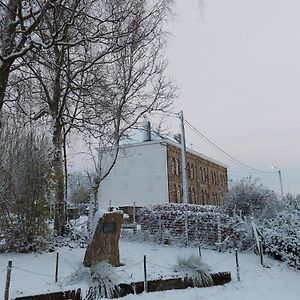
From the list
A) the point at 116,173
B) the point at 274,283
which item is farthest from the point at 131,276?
the point at 116,173

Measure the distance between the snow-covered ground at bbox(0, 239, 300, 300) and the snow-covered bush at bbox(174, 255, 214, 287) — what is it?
8.4 inches

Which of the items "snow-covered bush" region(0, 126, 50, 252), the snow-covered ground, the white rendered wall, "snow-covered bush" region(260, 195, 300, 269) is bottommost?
the snow-covered ground

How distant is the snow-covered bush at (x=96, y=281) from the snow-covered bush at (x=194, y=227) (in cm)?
639

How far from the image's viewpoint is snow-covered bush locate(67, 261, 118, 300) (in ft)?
25.0

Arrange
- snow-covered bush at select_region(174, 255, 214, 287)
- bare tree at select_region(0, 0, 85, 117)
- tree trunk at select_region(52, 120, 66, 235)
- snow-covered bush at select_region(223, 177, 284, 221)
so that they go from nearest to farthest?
snow-covered bush at select_region(174, 255, 214, 287)
bare tree at select_region(0, 0, 85, 117)
tree trunk at select_region(52, 120, 66, 235)
snow-covered bush at select_region(223, 177, 284, 221)

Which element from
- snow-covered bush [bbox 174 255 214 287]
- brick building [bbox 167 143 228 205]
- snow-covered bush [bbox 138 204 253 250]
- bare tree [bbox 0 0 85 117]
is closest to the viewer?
snow-covered bush [bbox 174 255 214 287]

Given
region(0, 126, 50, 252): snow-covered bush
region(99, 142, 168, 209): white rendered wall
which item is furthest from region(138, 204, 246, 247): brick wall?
region(99, 142, 168, 209): white rendered wall

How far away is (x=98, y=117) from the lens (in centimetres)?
1587

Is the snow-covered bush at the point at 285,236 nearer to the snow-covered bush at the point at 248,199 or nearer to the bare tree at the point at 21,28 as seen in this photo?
the snow-covered bush at the point at 248,199

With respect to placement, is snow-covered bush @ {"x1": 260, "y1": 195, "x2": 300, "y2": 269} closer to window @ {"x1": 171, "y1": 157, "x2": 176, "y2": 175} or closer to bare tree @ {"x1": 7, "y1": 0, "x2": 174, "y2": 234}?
bare tree @ {"x1": 7, "y1": 0, "x2": 174, "y2": 234}

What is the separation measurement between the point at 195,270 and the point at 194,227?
5.03 meters

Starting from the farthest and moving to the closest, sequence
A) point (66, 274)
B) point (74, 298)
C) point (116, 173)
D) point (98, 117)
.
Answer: point (116, 173) → point (98, 117) → point (66, 274) → point (74, 298)

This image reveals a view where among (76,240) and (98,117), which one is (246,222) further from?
(98,117)

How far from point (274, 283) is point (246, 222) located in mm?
3380
